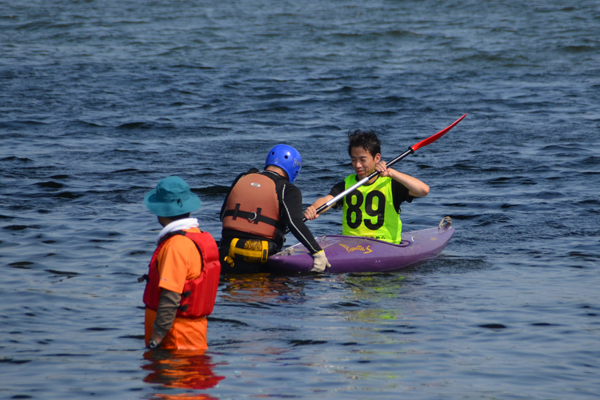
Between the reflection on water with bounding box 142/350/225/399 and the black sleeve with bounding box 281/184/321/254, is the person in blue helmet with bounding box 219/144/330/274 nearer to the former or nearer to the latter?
the black sleeve with bounding box 281/184/321/254

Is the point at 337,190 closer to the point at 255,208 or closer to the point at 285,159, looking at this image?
the point at 285,159

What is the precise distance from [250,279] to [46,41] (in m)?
19.0

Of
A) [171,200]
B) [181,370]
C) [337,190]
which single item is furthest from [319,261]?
[171,200]

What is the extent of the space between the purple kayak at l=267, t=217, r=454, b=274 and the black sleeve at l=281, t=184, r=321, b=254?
280 millimetres

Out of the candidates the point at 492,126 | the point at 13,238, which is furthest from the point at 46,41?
the point at 13,238

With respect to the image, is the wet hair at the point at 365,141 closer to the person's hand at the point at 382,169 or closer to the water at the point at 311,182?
the person's hand at the point at 382,169

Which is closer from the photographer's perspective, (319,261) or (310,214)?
(319,261)

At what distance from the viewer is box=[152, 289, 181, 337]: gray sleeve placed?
3.82 m

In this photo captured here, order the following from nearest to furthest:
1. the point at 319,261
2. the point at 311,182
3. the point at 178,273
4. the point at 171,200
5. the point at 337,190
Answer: the point at 178,273, the point at 171,200, the point at 319,261, the point at 337,190, the point at 311,182

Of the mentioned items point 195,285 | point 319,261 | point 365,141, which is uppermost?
point 365,141

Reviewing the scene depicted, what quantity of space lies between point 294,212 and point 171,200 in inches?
93.4

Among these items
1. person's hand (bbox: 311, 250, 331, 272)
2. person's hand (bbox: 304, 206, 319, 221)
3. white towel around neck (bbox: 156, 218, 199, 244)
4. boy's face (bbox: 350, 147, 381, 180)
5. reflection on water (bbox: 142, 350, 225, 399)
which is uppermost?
boy's face (bbox: 350, 147, 381, 180)

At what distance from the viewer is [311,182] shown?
1079 centimetres

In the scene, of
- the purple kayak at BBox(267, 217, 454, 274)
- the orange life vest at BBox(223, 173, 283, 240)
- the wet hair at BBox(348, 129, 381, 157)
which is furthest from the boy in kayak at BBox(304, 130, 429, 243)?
the orange life vest at BBox(223, 173, 283, 240)
